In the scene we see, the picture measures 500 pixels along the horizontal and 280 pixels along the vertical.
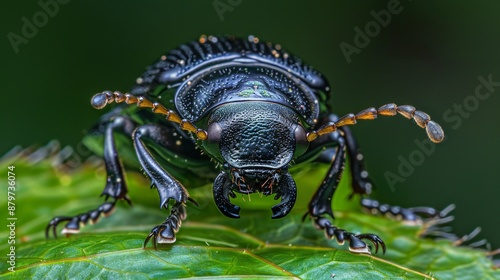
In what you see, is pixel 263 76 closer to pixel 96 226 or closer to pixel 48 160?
pixel 96 226

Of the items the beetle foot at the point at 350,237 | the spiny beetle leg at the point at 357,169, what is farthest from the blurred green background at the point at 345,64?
the beetle foot at the point at 350,237

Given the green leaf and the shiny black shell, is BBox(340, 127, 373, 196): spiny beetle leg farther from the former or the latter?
the shiny black shell

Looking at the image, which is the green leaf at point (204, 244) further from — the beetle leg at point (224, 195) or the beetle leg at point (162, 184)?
the beetle leg at point (224, 195)

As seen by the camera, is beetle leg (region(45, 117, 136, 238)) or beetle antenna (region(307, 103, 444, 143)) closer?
beetle antenna (region(307, 103, 444, 143))

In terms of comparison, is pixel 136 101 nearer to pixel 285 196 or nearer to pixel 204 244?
pixel 204 244

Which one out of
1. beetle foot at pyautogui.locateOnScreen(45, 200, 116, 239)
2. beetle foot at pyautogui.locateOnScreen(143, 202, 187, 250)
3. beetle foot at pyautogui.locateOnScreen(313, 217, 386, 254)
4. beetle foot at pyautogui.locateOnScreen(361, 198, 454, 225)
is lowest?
beetle foot at pyautogui.locateOnScreen(361, 198, 454, 225)

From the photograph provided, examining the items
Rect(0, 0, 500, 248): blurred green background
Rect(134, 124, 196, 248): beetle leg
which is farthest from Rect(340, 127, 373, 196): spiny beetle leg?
Rect(0, 0, 500, 248): blurred green background

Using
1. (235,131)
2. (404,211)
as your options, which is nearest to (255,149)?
(235,131)

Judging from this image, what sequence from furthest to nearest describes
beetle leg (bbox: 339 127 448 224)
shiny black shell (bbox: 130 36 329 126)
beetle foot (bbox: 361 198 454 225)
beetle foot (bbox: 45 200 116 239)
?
beetle foot (bbox: 361 198 454 225), beetle leg (bbox: 339 127 448 224), beetle foot (bbox: 45 200 116 239), shiny black shell (bbox: 130 36 329 126)
